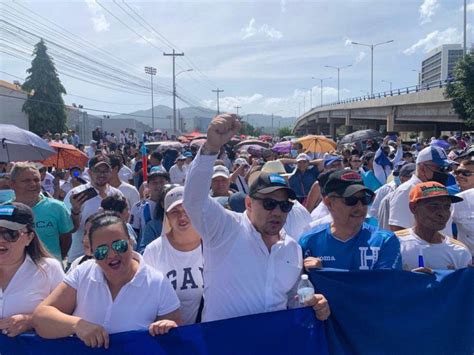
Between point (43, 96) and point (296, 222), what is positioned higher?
point (43, 96)

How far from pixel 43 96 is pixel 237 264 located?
48.0m

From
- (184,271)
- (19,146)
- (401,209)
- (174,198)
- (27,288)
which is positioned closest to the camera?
(27,288)

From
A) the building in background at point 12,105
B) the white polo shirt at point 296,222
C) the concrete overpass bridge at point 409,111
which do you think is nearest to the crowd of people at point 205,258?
the white polo shirt at point 296,222

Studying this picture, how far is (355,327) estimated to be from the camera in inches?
114

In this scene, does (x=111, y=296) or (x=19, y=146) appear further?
(x=19, y=146)

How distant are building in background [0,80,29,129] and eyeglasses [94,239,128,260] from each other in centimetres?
4231

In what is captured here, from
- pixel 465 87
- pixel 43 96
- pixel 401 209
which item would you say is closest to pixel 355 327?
pixel 401 209

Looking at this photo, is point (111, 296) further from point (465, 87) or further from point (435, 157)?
point (465, 87)

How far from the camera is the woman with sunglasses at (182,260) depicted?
118 inches

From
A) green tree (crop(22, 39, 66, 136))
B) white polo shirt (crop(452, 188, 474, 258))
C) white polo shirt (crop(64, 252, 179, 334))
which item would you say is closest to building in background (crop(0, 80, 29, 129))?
green tree (crop(22, 39, 66, 136))

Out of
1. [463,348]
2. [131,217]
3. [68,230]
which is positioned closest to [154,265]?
[68,230]

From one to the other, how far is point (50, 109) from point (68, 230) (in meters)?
44.8

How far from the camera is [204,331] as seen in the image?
269 cm

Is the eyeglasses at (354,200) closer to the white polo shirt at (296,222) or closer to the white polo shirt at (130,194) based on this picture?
the white polo shirt at (296,222)
